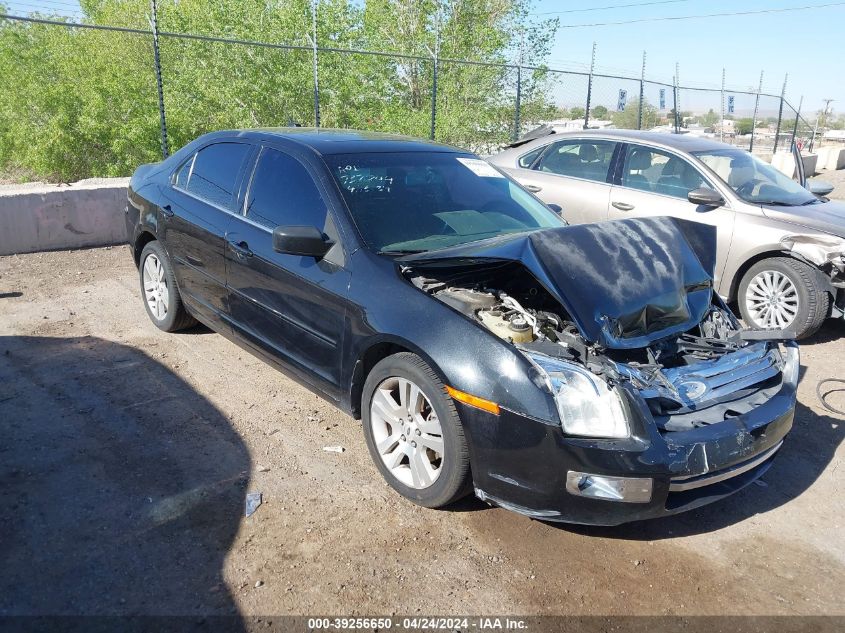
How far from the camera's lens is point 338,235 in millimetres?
3652

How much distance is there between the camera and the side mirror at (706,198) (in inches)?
246

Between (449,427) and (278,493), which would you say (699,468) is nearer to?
(449,427)

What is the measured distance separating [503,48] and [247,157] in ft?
53.9

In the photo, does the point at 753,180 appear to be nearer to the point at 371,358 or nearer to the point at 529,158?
the point at 529,158

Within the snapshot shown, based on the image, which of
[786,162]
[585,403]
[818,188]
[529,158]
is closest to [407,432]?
[585,403]

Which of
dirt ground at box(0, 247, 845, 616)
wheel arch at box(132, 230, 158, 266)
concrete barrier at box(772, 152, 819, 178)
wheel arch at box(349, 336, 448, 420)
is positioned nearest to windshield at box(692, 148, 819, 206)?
dirt ground at box(0, 247, 845, 616)

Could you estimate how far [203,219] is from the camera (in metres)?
4.58

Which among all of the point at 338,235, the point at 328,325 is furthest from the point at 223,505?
the point at 338,235

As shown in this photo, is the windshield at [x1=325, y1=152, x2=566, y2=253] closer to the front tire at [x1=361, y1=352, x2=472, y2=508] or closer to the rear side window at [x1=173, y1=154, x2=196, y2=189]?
the front tire at [x1=361, y1=352, x2=472, y2=508]

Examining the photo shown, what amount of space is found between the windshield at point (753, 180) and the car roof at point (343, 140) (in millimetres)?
3204

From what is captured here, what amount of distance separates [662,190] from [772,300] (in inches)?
59.2

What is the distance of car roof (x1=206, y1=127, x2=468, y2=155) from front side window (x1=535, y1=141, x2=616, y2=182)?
A: 2.90 meters

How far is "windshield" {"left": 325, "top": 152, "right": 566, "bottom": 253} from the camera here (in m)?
3.74

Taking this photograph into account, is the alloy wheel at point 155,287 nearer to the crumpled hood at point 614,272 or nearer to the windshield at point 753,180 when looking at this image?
the crumpled hood at point 614,272
